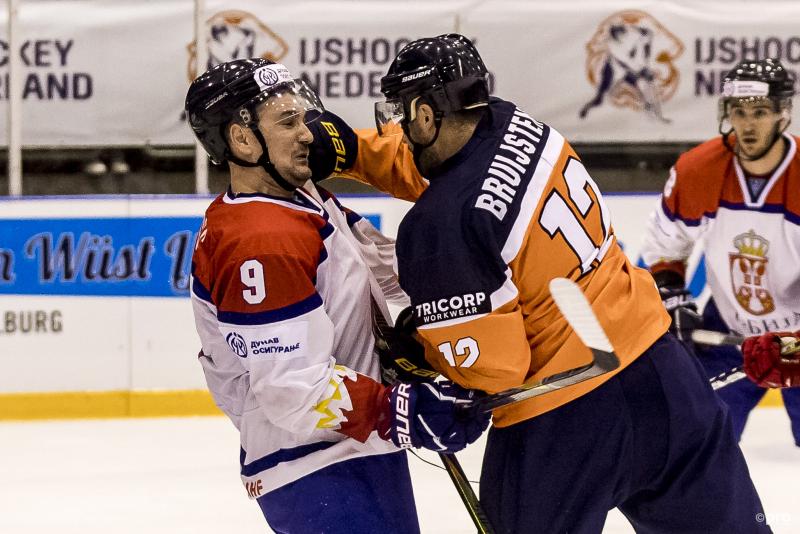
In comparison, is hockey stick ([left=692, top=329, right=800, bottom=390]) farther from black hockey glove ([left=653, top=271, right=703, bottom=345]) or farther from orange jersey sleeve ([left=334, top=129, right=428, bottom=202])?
orange jersey sleeve ([left=334, top=129, right=428, bottom=202])

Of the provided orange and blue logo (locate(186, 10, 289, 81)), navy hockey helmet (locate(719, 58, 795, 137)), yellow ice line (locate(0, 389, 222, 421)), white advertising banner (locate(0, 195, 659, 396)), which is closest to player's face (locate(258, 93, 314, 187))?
navy hockey helmet (locate(719, 58, 795, 137))

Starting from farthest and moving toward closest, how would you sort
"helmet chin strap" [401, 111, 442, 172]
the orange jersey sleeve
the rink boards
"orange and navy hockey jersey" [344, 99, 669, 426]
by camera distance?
1. the rink boards
2. the orange jersey sleeve
3. "helmet chin strap" [401, 111, 442, 172]
4. "orange and navy hockey jersey" [344, 99, 669, 426]

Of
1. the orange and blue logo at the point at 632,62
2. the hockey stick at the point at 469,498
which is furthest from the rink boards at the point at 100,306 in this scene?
the hockey stick at the point at 469,498

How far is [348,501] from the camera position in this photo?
2.00 meters

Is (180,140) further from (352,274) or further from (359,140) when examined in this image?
(352,274)

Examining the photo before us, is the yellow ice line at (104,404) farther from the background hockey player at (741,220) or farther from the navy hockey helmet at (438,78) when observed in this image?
the navy hockey helmet at (438,78)

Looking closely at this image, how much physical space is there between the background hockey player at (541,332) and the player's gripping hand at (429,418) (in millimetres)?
48

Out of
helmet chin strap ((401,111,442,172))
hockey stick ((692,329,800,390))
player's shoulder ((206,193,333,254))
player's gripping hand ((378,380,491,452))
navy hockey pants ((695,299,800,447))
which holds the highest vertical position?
helmet chin strap ((401,111,442,172))

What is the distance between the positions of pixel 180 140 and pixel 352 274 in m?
3.23

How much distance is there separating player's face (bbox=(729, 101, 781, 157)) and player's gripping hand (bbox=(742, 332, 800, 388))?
2.86 ft

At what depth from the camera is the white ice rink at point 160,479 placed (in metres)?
3.41

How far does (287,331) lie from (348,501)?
312 millimetres

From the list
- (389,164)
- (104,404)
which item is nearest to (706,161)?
(389,164)

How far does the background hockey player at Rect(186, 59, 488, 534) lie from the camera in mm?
1900
